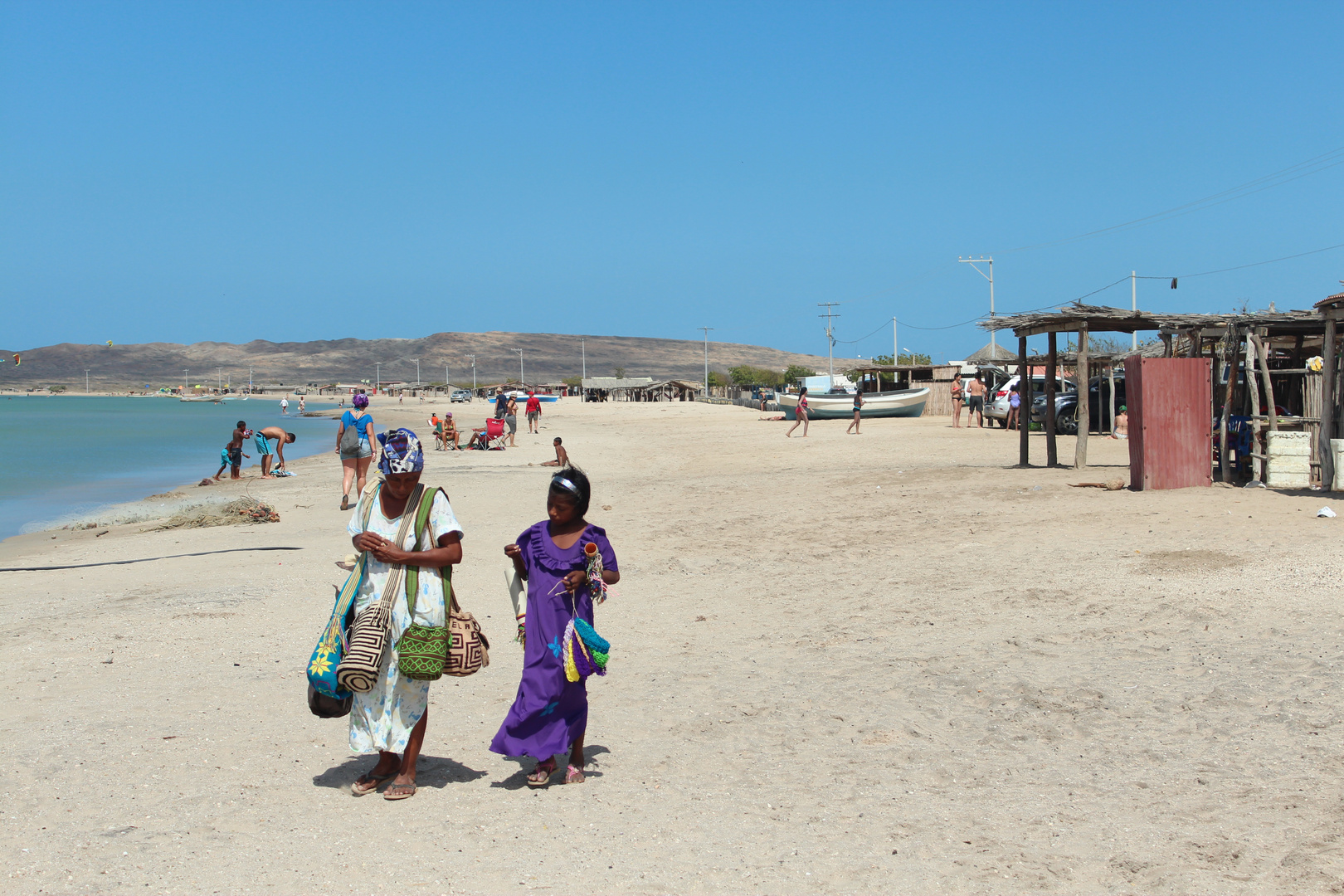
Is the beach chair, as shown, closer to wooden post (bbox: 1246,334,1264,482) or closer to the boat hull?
the boat hull

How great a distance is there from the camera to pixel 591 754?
495 cm

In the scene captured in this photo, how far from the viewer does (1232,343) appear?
42.8 ft

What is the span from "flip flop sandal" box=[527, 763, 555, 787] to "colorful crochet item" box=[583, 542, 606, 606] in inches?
29.0

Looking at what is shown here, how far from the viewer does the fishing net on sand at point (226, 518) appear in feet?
44.7

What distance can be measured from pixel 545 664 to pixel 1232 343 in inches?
459

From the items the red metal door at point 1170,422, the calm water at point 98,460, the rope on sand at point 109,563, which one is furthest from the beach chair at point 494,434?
the red metal door at point 1170,422

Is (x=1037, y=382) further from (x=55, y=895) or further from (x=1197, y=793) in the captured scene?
(x=55, y=895)

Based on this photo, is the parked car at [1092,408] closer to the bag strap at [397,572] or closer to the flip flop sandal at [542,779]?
the flip flop sandal at [542,779]

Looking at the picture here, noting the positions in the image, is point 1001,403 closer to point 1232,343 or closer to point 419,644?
point 1232,343

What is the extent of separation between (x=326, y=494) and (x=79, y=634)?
10.1 meters

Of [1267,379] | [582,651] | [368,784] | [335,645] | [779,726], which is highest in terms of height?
[1267,379]

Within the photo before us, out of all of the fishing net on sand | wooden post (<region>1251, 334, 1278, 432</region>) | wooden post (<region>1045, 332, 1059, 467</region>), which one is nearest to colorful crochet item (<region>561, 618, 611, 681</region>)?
the fishing net on sand

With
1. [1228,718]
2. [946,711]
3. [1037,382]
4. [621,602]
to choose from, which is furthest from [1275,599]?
[1037,382]

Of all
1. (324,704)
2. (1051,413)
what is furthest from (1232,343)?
(324,704)
